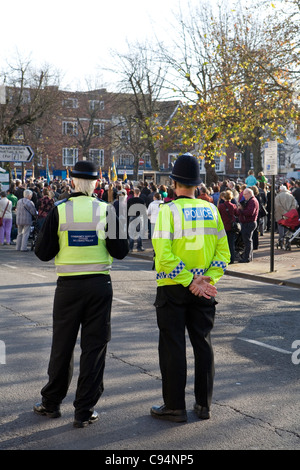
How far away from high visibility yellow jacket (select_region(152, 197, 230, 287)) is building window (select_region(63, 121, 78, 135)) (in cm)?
6668

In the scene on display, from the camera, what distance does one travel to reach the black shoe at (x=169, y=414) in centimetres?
504

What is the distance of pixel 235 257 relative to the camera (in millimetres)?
18609

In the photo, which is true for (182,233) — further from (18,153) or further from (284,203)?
(18,153)

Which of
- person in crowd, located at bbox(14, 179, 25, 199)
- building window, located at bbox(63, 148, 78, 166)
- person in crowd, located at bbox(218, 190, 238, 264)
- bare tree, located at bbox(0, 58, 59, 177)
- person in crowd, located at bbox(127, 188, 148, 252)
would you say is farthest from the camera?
building window, located at bbox(63, 148, 78, 166)

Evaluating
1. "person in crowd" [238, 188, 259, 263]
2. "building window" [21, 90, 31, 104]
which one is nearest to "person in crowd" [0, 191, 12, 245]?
"person in crowd" [238, 188, 259, 263]

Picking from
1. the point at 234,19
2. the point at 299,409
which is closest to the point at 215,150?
the point at 234,19

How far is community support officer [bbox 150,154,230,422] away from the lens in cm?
505

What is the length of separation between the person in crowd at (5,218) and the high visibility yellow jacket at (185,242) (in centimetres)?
1743

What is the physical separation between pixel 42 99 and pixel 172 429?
146 ft

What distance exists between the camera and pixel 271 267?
15.8 m

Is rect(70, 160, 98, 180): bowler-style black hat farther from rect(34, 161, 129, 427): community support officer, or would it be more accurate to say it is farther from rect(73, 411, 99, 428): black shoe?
rect(73, 411, 99, 428): black shoe

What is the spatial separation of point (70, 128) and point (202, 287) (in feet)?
225

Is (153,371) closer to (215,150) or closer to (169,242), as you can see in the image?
(169,242)

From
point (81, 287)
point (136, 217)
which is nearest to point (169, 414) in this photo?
point (81, 287)
